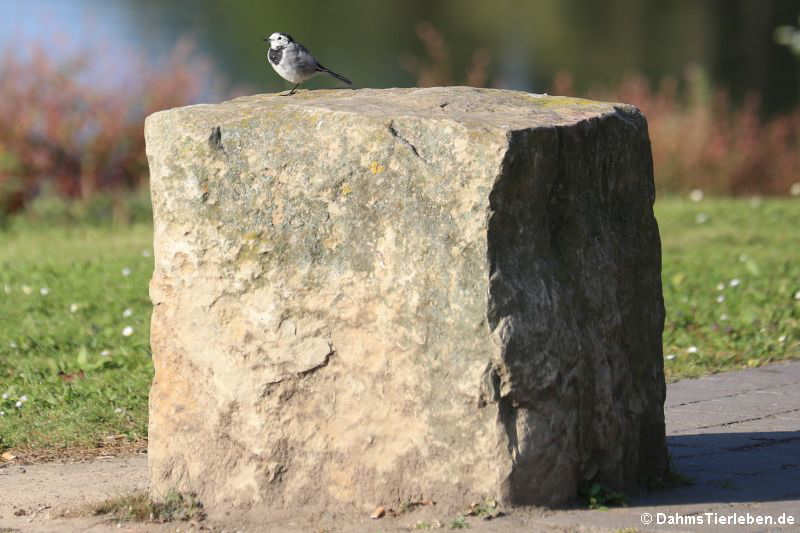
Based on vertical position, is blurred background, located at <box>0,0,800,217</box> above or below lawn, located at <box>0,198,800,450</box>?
above

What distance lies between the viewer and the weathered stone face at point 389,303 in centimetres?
387

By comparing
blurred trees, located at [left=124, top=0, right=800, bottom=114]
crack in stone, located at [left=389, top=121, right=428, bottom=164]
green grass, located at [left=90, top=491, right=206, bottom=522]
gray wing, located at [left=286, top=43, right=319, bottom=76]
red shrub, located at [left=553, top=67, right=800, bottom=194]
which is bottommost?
green grass, located at [left=90, top=491, right=206, bottom=522]

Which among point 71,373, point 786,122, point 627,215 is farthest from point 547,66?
point 627,215

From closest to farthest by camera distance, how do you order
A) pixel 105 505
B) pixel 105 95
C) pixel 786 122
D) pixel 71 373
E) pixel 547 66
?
pixel 105 505, pixel 71 373, pixel 105 95, pixel 786 122, pixel 547 66

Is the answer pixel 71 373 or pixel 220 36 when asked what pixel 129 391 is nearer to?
pixel 71 373

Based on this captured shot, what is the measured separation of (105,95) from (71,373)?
657cm

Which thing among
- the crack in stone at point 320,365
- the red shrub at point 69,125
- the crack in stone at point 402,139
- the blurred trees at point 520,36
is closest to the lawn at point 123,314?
the red shrub at point 69,125

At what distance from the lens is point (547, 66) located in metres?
24.3

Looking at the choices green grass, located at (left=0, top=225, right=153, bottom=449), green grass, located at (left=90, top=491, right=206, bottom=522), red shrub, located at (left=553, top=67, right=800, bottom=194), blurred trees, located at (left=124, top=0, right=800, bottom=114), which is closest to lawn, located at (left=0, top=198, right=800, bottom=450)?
green grass, located at (left=0, top=225, right=153, bottom=449)

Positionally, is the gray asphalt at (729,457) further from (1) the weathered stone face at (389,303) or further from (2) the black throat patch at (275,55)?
(2) the black throat patch at (275,55)

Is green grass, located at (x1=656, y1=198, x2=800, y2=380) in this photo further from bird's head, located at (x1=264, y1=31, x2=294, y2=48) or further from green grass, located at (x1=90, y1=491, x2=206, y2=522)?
green grass, located at (x1=90, y1=491, x2=206, y2=522)

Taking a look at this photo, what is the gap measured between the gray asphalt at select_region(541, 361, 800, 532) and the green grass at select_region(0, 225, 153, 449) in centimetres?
236

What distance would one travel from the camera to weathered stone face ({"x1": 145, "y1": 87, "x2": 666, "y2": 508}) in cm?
387

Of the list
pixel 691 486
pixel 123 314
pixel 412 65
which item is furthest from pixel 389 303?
pixel 412 65
